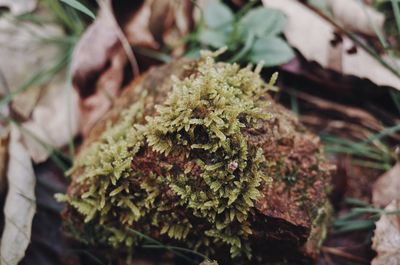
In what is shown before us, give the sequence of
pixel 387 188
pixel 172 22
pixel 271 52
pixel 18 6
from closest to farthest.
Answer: pixel 387 188, pixel 271 52, pixel 172 22, pixel 18 6

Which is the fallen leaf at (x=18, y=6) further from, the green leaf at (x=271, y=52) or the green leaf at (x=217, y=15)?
the green leaf at (x=271, y=52)

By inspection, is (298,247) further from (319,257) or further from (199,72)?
(199,72)

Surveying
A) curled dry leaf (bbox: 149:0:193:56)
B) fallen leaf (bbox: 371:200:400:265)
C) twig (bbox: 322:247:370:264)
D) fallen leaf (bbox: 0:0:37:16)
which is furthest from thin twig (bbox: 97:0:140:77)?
fallen leaf (bbox: 371:200:400:265)

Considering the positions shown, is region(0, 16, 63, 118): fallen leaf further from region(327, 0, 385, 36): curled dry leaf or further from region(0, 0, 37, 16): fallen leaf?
region(327, 0, 385, 36): curled dry leaf

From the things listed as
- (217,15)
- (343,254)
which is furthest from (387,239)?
(217,15)

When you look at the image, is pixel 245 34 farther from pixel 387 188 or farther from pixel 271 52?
pixel 387 188

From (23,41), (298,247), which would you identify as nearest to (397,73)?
(298,247)

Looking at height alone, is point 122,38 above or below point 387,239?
above
